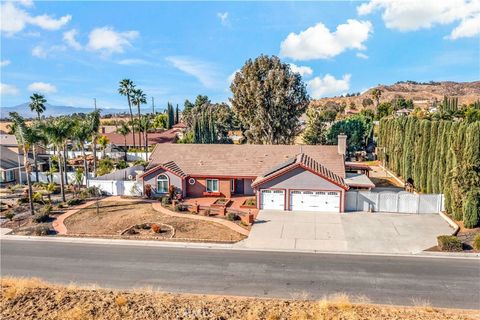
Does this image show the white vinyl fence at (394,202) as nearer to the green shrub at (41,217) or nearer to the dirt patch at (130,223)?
the dirt patch at (130,223)

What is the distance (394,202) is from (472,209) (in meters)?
5.87

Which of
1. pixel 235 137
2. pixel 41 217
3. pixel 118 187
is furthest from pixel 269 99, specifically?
pixel 41 217

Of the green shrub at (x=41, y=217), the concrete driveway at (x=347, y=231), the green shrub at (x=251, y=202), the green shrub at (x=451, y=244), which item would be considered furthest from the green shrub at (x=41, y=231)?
the green shrub at (x=451, y=244)

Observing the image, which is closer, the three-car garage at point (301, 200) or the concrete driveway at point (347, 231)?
the concrete driveway at point (347, 231)

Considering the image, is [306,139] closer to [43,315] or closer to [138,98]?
[138,98]

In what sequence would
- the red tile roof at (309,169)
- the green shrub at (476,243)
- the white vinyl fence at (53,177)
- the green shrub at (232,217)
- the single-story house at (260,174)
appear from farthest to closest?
the white vinyl fence at (53,177), the single-story house at (260,174), the red tile roof at (309,169), the green shrub at (232,217), the green shrub at (476,243)

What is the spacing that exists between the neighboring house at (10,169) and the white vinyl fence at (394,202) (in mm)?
38724

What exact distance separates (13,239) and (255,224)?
16.9 m

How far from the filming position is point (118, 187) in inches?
1426

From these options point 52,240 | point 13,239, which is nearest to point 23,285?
point 52,240

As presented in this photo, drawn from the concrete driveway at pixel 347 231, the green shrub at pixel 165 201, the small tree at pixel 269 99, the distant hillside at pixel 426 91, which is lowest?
the concrete driveway at pixel 347 231

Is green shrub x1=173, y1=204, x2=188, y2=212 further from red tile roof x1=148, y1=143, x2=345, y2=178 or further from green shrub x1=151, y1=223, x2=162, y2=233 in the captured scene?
red tile roof x1=148, y1=143, x2=345, y2=178

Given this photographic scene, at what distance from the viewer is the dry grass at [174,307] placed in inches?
557

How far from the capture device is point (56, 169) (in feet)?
156
